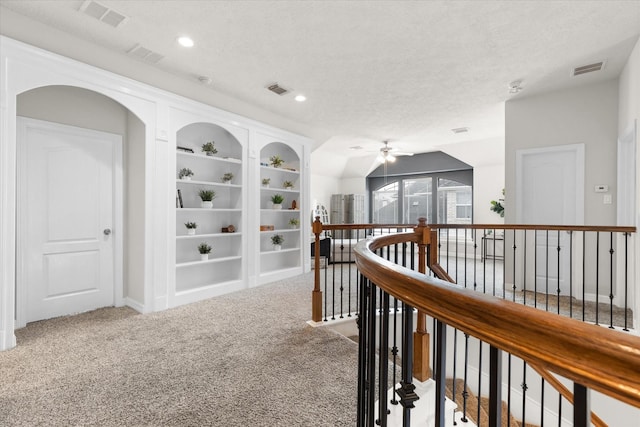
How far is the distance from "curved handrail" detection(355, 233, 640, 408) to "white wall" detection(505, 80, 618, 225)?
15.2ft

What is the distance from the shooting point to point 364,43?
3.03 m

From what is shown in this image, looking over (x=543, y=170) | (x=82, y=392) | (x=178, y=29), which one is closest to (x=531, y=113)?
(x=543, y=170)

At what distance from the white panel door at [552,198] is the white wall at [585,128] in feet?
0.27

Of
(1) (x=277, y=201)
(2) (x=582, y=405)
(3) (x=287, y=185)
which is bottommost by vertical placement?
(2) (x=582, y=405)

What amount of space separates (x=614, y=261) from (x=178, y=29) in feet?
17.8

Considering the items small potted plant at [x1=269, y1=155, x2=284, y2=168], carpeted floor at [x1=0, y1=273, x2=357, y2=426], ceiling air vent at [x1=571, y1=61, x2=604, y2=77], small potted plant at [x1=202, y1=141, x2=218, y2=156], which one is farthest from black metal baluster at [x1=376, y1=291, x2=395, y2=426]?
small potted plant at [x1=269, y1=155, x2=284, y2=168]

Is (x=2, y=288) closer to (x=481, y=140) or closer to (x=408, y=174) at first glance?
(x=481, y=140)

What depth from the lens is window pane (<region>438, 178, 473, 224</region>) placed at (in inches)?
335

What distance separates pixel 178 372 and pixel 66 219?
7.72 ft

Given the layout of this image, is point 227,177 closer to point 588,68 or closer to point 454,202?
point 588,68

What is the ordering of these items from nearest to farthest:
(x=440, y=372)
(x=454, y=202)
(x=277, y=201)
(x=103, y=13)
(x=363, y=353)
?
(x=440, y=372) < (x=363, y=353) < (x=103, y=13) < (x=277, y=201) < (x=454, y=202)

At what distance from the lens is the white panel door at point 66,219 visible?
10.6ft

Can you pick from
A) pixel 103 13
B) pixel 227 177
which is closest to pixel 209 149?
pixel 227 177

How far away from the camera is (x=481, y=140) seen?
7.00 m
